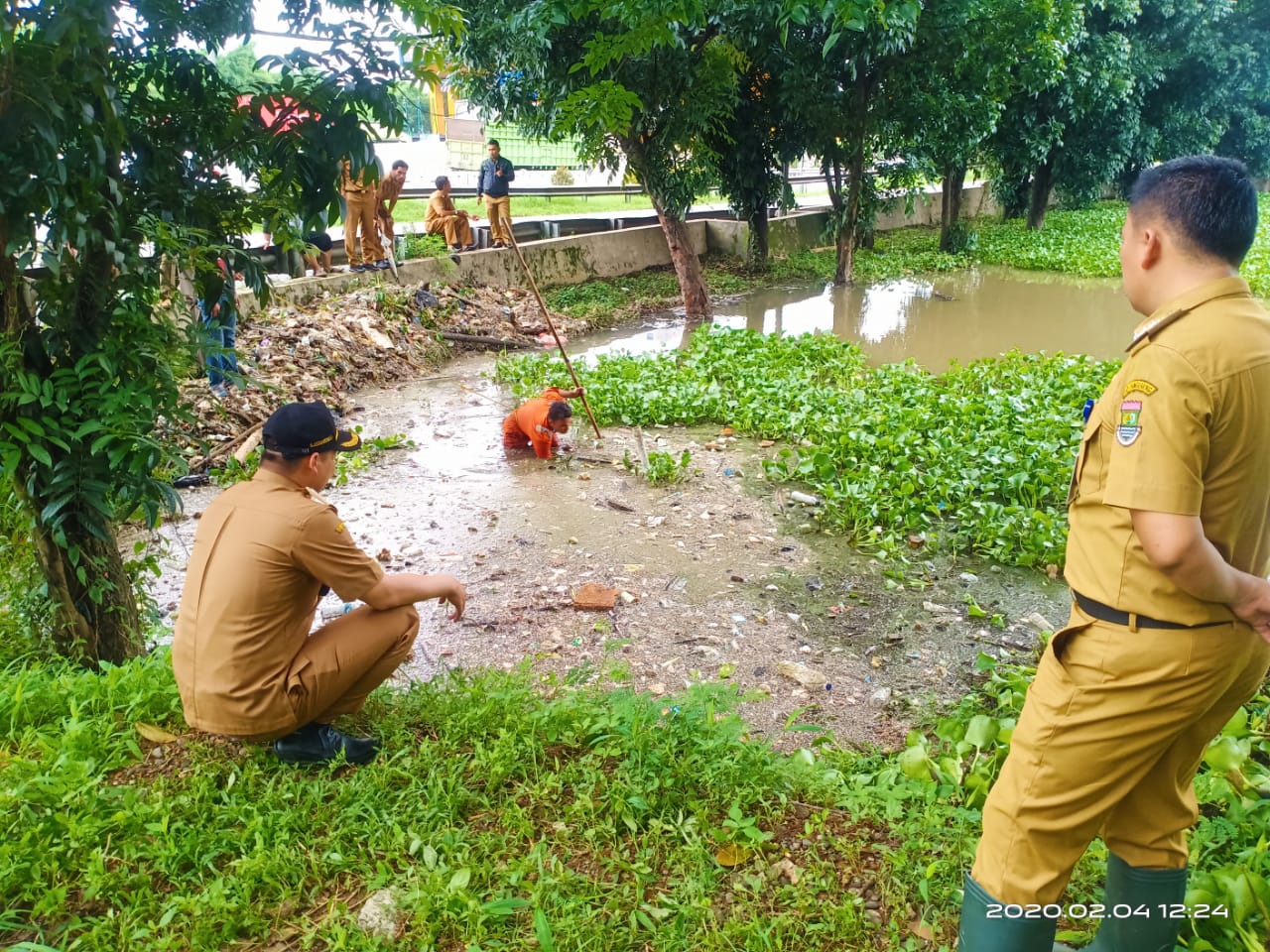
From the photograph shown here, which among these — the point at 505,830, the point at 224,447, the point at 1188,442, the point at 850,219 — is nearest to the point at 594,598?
the point at 505,830

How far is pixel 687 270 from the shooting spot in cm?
1407

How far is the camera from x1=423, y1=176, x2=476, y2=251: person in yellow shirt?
47.1 ft

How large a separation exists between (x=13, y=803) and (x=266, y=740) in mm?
708

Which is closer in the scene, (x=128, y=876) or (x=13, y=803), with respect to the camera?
(x=128, y=876)

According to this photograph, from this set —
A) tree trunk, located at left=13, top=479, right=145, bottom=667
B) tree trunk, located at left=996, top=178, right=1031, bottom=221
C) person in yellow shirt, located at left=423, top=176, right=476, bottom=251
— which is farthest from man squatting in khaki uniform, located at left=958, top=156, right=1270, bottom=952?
tree trunk, located at left=996, top=178, right=1031, bottom=221

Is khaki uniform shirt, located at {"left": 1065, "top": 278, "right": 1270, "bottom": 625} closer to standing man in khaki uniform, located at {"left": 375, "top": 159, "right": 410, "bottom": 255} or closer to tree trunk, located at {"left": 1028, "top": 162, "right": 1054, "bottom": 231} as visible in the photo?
standing man in khaki uniform, located at {"left": 375, "top": 159, "right": 410, "bottom": 255}

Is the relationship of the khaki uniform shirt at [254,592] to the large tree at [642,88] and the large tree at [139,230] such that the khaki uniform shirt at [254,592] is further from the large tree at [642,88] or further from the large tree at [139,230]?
the large tree at [642,88]

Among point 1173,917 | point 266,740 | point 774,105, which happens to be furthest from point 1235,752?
point 774,105

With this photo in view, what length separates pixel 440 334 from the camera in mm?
11438

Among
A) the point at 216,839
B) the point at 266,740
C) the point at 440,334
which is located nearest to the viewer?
the point at 216,839

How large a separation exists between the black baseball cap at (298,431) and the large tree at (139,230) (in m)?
0.65

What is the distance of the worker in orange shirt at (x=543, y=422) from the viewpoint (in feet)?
23.6

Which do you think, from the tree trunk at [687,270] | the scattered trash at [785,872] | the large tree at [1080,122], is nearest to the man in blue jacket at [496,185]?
the tree trunk at [687,270]

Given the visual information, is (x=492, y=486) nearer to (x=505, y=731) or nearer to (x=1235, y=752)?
(x=505, y=731)
